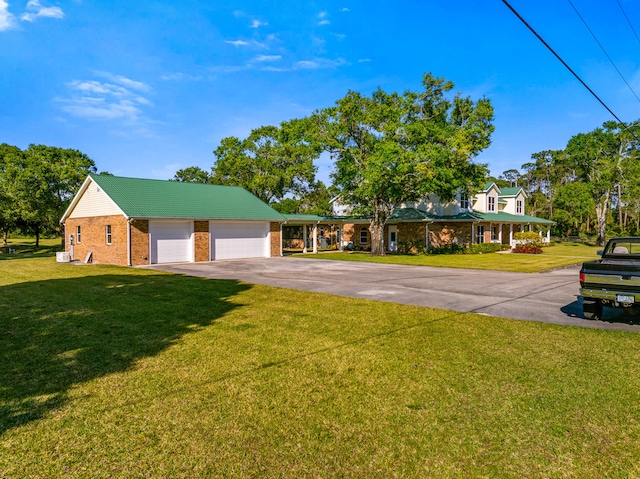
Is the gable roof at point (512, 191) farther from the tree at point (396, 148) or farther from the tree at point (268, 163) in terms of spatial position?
the tree at point (268, 163)

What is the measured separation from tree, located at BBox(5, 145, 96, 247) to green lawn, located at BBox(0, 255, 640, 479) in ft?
114

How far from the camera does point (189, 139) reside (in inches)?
1298

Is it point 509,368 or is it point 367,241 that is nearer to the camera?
point 509,368

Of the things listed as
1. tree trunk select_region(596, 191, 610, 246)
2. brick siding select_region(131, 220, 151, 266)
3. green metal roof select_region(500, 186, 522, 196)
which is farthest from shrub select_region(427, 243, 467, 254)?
tree trunk select_region(596, 191, 610, 246)

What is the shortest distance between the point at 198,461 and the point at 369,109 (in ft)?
95.1

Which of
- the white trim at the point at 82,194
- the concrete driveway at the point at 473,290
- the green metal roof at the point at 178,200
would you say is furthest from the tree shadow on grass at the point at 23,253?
the concrete driveway at the point at 473,290

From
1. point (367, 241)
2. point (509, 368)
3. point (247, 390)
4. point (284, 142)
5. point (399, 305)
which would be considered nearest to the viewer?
point (247, 390)

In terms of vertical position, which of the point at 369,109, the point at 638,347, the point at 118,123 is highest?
the point at 369,109

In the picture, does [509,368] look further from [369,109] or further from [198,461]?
[369,109]

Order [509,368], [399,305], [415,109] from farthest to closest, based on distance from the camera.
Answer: [415,109]
[399,305]
[509,368]

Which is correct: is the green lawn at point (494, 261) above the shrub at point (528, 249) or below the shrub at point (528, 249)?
below

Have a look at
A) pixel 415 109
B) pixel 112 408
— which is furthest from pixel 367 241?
pixel 112 408

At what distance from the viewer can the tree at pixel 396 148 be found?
86.8 ft

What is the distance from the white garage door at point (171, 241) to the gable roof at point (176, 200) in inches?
33.2
